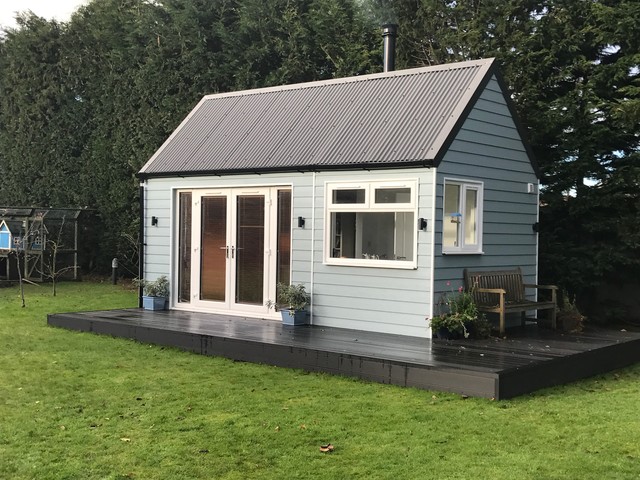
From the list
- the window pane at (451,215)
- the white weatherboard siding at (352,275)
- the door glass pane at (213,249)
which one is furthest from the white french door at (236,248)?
the window pane at (451,215)

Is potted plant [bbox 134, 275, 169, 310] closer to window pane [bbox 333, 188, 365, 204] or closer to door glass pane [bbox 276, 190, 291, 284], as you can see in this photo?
door glass pane [bbox 276, 190, 291, 284]

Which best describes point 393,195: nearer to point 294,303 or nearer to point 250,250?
point 294,303

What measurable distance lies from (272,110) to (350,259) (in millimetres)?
3083

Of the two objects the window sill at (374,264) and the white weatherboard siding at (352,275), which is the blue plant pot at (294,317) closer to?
the white weatherboard siding at (352,275)

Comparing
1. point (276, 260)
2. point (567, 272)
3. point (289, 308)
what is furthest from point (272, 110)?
point (567, 272)

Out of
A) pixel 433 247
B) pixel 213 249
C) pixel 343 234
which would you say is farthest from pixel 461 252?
pixel 213 249

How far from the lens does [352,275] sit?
873cm

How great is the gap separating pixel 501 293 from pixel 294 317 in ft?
8.37

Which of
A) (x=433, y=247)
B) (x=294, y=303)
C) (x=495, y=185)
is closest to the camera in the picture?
(x=433, y=247)

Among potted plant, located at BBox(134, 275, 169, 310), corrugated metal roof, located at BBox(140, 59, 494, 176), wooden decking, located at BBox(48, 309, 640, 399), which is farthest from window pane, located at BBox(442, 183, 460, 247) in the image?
potted plant, located at BBox(134, 275, 169, 310)

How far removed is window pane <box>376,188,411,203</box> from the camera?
327 inches

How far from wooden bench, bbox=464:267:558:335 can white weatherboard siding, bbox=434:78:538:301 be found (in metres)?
0.14

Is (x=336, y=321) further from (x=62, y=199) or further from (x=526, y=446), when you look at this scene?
(x=62, y=199)

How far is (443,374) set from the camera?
625 centimetres
